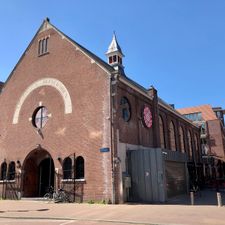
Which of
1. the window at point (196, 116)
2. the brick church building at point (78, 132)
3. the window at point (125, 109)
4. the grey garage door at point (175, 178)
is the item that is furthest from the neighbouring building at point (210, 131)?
the window at point (125, 109)

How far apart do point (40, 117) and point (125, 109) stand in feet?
24.3

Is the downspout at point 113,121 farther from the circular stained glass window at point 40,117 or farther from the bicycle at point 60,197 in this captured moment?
the circular stained glass window at point 40,117

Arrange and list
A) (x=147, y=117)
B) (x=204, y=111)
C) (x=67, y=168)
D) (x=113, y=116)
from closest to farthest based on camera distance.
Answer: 1. (x=113, y=116)
2. (x=67, y=168)
3. (x=147, y=117)
4. (x=204, y=111)

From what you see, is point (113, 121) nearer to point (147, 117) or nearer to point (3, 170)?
point (147, 117)

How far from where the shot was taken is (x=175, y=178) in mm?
23609

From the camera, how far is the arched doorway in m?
23.1

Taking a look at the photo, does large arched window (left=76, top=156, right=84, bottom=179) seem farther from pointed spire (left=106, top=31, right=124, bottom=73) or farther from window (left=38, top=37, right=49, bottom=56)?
pointed spire (left=106, top=31, right=124, bottom=73)

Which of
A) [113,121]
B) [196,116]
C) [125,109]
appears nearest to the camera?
[113,121]

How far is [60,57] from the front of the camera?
2362 centimetres

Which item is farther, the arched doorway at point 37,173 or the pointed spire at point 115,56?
the pointed spire at point 115,56

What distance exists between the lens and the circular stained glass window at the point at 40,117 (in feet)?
76.2

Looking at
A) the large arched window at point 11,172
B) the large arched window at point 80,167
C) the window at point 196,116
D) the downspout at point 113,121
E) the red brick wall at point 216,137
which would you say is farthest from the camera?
the window at point 196,116

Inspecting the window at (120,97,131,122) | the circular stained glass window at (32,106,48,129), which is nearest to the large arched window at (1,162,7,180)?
the circular stained glass window at (32,106,48,129)

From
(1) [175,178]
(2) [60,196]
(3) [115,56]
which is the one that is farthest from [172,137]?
(2) [60,196]
